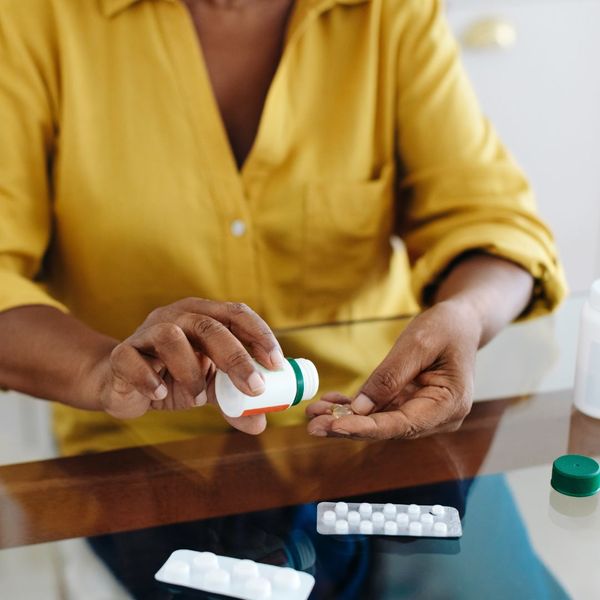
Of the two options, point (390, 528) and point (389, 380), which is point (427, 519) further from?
point (389, 380)

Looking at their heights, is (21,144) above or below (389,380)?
above

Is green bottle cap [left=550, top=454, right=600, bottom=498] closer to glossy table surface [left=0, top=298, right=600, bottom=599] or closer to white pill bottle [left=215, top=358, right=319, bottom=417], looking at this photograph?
glossy table surface [left=0, top=298, right=600, bottom=599]

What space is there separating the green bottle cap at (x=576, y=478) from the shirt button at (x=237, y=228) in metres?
0.46

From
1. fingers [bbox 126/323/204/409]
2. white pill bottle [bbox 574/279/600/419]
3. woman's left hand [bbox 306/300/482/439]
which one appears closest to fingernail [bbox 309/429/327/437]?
woman's left hand [bbox 306/300/482/439]

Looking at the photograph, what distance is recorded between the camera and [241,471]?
0.76 m

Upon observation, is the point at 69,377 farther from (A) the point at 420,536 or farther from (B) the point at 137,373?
(A) the point at 420,536

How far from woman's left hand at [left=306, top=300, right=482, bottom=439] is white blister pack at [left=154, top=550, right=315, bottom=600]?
15 centimetres

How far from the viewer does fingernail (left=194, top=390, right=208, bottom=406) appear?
2.45ft

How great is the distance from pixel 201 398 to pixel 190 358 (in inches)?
2.3

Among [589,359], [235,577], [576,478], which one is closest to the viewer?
[235,577]

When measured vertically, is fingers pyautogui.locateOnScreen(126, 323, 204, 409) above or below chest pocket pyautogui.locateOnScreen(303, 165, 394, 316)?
above

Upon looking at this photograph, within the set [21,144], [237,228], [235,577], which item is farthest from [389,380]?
[21,144]

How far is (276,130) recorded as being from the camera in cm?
102

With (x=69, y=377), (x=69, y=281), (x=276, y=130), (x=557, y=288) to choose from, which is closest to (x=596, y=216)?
(x=557, y=288)
